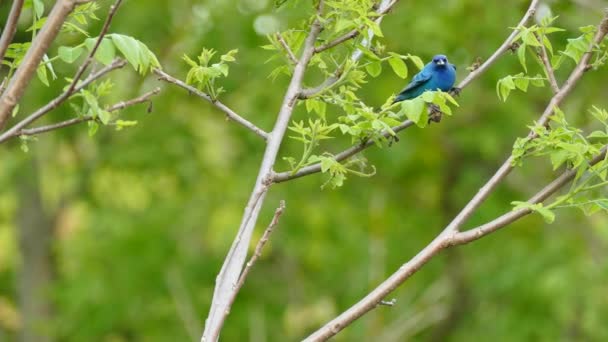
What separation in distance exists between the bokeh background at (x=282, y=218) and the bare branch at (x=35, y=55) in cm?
1035

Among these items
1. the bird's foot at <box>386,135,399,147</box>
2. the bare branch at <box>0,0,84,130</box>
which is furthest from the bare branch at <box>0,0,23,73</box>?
the bird's foot at <box>386,135,399,147</box>

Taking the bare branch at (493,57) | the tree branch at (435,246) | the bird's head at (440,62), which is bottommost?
the tree branch at (435,246)

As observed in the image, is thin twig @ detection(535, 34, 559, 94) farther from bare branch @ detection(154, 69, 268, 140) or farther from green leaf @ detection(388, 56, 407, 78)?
bare branch @ detection(154, 69, 268, 140)

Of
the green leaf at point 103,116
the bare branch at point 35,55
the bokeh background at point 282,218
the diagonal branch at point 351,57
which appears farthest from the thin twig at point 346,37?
the bokeh background at point 282,218

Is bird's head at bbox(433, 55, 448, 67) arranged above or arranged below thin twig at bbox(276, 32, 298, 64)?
below

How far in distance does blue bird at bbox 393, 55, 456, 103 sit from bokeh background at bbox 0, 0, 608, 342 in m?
7.57

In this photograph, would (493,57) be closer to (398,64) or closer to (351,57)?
(398,64)

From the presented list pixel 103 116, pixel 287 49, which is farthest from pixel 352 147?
pixel 103 116

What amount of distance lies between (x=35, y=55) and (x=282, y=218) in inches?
482

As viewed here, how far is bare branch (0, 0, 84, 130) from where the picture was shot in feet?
10.5

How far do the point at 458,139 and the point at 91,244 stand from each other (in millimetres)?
5667

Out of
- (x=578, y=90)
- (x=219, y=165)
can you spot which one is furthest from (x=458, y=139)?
(x=219, y=165)

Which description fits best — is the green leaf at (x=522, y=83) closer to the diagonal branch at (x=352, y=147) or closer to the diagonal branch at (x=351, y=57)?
the diagonal branch at (x=352, y=147)

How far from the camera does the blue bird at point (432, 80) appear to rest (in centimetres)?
567
